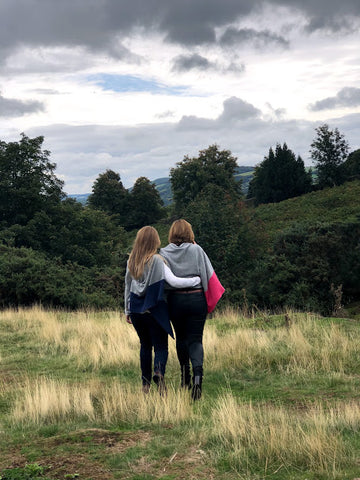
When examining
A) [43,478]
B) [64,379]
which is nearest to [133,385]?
[64,379]

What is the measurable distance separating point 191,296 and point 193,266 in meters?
0.38

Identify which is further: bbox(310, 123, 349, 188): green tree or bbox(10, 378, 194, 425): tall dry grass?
bbox(310, 123, 349, 188): green tree

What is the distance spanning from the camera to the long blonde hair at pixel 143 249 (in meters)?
6.37

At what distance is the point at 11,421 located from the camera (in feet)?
18.5

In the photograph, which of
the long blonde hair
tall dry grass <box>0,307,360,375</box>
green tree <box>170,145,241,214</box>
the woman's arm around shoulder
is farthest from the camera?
green tree <box>170,145,241,214</box>

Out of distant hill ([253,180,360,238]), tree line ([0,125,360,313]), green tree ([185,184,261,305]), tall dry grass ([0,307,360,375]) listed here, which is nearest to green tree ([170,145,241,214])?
tree line ([0,125,360,313])

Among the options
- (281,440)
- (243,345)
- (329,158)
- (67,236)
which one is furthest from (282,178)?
(281,440)

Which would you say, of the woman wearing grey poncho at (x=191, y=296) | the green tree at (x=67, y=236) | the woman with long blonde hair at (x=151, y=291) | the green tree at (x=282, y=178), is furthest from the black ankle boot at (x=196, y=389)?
the green tree at (x=282, y=178)

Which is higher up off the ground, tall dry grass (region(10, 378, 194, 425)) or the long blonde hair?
the long blonde hair

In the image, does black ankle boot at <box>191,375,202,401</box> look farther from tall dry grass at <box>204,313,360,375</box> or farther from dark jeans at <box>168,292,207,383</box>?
tall dry grass at <box>204,313,360,375</box>

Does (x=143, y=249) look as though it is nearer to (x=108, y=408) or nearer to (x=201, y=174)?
(x=108, y=408)

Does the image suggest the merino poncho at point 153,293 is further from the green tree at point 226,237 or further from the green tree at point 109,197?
the green tree at point 109,197

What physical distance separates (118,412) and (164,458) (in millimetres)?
1445

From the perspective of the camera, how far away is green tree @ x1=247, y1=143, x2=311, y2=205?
246ft
